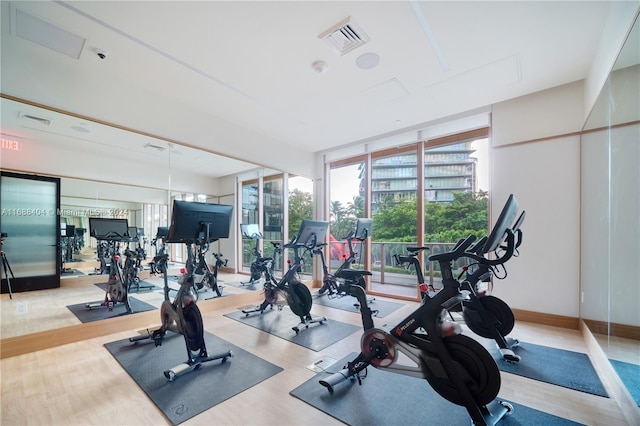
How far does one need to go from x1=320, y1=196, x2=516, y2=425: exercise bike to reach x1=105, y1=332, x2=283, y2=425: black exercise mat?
793 millimetres

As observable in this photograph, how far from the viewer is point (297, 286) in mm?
3648

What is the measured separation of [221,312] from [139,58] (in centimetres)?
357

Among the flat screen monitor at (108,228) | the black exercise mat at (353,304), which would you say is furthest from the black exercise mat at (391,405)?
the flat screen monitor at (108,228)

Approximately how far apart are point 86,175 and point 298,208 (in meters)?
3.65

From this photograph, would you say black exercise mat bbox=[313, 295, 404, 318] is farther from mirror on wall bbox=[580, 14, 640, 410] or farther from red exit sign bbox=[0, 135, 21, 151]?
red exit sign bbox=[0, 135, 21, 151]

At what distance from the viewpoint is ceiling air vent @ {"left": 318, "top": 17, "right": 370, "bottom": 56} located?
8.01 ft

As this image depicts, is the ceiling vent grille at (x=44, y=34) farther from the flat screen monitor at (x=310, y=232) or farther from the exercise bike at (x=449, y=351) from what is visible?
the exercise bike at (x=449, y=351)

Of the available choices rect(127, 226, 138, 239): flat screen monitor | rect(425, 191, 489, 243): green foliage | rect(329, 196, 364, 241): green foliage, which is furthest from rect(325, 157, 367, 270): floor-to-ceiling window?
rect(127, 226, 138, 239): flat screen monitor

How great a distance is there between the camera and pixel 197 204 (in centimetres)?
282

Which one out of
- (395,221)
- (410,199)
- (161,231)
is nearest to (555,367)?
(410,199)

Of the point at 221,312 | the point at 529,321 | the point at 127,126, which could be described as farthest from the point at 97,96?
the point at 529,321

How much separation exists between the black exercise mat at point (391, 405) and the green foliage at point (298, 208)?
12.5ft

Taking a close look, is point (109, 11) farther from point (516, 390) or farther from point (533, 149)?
point (533, 149)

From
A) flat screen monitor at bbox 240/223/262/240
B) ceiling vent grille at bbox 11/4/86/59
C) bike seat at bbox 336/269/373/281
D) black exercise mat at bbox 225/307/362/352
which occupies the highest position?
ceiling vent grille at bbox 11/4/86/59
